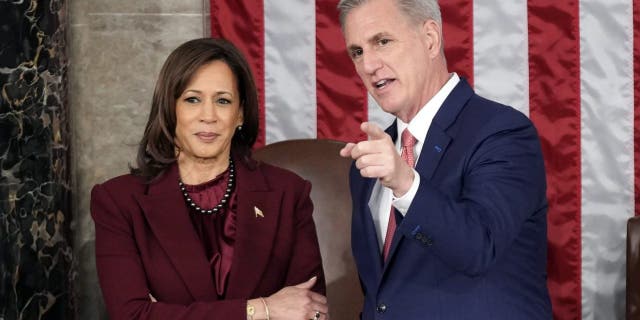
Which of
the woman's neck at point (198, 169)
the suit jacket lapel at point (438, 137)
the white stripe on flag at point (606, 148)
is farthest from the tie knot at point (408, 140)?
the white stripe on flag at point (606, 148)

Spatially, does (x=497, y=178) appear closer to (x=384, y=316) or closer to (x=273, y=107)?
(x=384, y=316)

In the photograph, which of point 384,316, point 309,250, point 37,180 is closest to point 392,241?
point 384,316

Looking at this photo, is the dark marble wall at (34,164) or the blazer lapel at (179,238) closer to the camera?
the blazer lapel at (179,238)

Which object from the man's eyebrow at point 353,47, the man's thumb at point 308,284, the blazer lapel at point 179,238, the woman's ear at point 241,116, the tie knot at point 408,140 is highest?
the man's eyebrow at point 353,47

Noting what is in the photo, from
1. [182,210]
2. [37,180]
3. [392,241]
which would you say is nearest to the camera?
[392,241]

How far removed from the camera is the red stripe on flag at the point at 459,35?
3.58 meters

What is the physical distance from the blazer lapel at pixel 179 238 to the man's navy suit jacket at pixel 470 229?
487mm

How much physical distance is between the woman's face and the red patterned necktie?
0.57 metres

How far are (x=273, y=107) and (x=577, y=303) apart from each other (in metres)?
1.45

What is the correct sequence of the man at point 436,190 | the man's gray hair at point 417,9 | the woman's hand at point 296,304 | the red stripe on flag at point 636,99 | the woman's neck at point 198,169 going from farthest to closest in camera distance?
the red stripe on flag at point 636,99
the woman's neck at point 198,169
the woman's hand at point 296,304
the man's gray hair at point 417,9
the man at point 436,190

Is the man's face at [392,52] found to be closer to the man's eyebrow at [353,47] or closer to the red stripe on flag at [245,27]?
the man's eyebrow at [353,47]

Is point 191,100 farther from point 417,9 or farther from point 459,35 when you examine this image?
point 459,35

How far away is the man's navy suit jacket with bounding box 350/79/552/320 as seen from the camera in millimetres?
1705

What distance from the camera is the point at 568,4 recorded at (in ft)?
11.6
